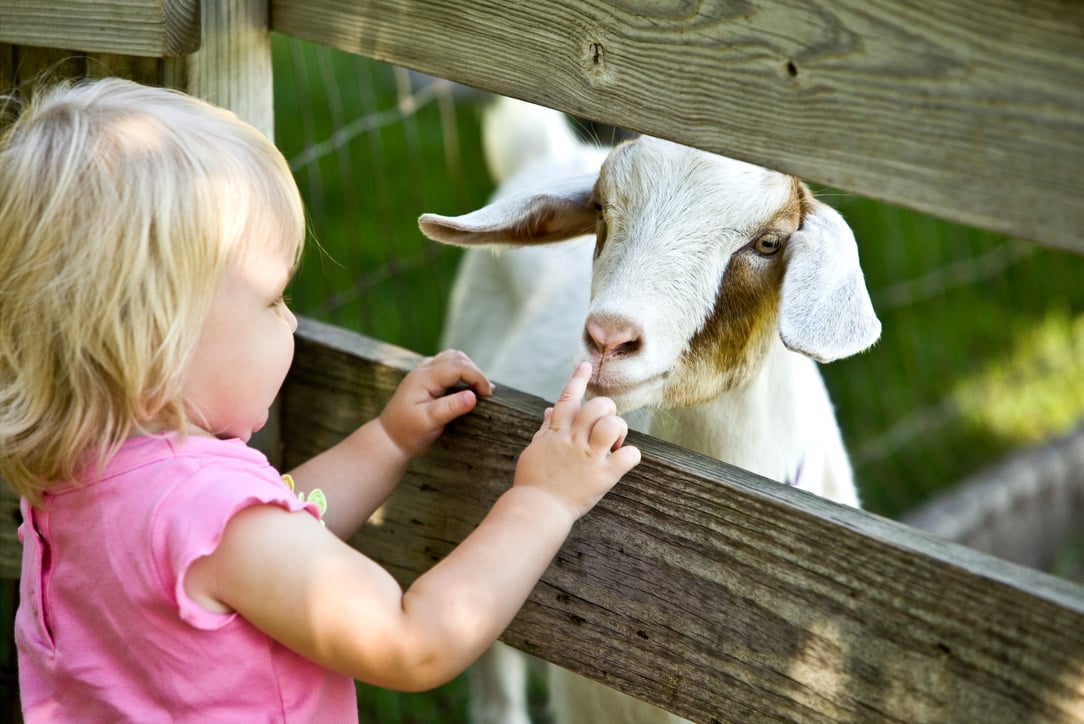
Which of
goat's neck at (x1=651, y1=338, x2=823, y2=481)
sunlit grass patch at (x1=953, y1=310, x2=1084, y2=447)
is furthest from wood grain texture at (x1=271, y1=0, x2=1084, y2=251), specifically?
sunlit grass patch at (x1=953, y1=310, x2=1084, y2=447)

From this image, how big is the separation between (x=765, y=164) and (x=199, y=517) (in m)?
0.76

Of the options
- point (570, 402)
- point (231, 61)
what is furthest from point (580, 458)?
point (231, 61)

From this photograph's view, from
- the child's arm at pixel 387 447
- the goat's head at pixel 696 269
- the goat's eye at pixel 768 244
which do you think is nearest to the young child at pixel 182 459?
the child's arm at pixel 387 447

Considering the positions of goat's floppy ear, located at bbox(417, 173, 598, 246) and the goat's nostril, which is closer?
the goat's nostril

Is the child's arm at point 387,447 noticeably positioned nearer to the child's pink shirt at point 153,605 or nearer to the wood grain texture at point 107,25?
the child's pink shirt at point 153,605

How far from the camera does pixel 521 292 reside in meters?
3.53

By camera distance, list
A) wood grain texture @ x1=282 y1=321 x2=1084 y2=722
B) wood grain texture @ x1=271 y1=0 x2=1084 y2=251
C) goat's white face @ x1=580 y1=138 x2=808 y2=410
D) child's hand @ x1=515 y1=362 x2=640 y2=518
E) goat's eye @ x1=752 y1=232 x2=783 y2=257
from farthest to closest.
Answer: goat's eye @ x1=752 y1=232 x2=783 y2=257
goat's white face @ x1=580 y1=138 x2=808 y2=410
child's hand @ x1=515 y1=362 x2=640 y2=518
wood grain texture @ x1=282 y1=321 x2=1084 y2=722
wood grain texture @ x1=271 y1=0 x2=1084 y2=251

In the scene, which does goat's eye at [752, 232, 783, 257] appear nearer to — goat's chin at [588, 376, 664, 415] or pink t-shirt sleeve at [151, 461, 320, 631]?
goat's chin at [588, 376, 664, 415]

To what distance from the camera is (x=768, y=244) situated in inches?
80.0

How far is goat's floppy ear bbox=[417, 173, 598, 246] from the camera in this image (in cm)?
212

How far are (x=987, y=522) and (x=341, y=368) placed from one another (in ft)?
9.30

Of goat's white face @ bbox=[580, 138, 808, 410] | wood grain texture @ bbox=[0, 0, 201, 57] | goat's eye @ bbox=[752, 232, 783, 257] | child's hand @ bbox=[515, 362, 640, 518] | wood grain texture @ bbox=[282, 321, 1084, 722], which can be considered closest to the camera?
wood grain texture @ bbox=[282, 321, 1084, 722]

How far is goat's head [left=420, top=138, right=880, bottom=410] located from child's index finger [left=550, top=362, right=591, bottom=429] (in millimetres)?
236

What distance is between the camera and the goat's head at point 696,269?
1.82m
